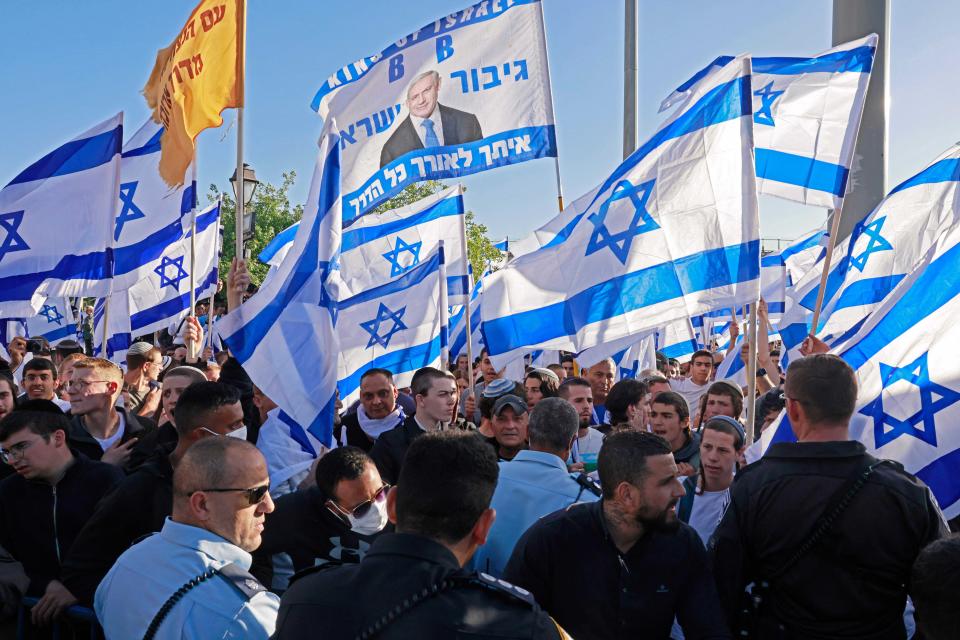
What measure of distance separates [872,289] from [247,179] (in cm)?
903

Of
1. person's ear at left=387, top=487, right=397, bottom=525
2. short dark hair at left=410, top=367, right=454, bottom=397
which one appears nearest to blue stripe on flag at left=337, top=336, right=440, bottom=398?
short dark hair at left=410, top=367, right=454, bottom=397

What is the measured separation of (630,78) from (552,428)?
40.3ft

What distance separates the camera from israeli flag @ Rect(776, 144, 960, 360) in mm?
6988

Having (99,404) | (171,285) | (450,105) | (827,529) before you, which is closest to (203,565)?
(827,529)

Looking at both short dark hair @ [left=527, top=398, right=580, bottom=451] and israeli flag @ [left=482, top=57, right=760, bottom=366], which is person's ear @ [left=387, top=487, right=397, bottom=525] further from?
israeli flag @ [left=482, top=57, right=760, bottom=366]

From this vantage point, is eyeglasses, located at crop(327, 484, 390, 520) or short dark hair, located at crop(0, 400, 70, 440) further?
short dark hair, located at crop(0, 400, 70, 440)

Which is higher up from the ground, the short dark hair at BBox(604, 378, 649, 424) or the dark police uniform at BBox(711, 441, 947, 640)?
the short dark hair at BBox(604, 378, 649, 424)

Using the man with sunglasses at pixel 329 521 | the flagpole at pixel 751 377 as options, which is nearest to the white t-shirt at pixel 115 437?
the man with sunglasses at pixel 329 521

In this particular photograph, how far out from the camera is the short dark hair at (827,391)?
11.7 feet

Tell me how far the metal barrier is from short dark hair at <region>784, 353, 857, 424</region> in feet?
10.00

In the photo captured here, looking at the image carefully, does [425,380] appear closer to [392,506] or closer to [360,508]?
[360,508]

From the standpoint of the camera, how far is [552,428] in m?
4.29

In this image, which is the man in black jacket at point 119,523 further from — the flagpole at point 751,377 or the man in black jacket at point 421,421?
the flagpole at point 751,377

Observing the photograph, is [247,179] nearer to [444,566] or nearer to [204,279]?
[204,279]
